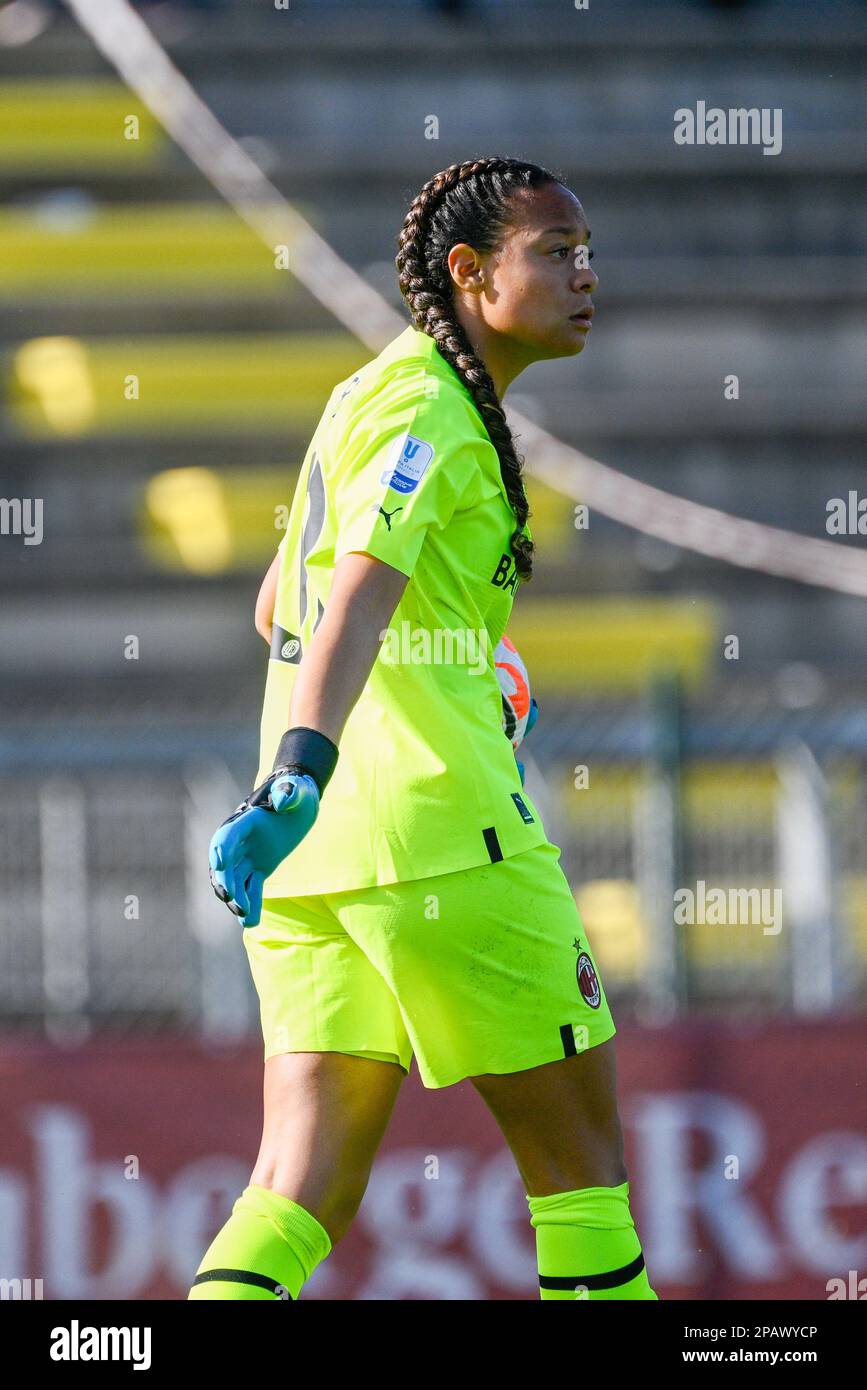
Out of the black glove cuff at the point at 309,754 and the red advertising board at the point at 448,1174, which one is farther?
the red advertising board at the point at 448,1174

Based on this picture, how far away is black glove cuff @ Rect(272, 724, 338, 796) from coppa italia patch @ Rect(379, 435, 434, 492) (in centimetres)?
30

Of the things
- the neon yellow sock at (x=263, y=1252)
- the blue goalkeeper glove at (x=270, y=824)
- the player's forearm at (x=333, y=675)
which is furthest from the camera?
the neon yellow sock at (x=263, y=1252)

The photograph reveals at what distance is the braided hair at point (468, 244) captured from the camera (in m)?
2.30

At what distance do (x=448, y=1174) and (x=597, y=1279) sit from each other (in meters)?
2.02

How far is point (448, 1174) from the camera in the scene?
424cm

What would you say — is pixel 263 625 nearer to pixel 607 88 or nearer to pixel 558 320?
pixel 558 320

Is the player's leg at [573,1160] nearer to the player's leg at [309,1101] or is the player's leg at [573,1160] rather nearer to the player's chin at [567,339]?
the player's leg at [309,1101]

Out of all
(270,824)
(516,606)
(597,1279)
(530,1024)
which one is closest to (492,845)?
(530,1024)

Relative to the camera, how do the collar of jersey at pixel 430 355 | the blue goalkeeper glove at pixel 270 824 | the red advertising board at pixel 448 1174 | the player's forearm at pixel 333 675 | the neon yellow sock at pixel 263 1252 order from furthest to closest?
the red advertising board at pixel 448 1174 < the collar of jersey at pixel 430 355 < the neon yellow sock at pixel 263 1252 < the player's forearm at pixel 333 675 < the blue goalkeeper glove at pixel 270 824

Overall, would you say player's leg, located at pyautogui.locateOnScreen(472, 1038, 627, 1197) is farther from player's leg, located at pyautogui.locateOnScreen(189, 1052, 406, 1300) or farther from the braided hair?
the braided hair

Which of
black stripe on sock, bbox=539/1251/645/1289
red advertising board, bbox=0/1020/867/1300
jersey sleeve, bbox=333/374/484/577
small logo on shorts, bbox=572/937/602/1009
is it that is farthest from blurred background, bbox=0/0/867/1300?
jersey sleeve, bbox=333/374/484/577

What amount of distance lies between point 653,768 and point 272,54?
17.3 ft

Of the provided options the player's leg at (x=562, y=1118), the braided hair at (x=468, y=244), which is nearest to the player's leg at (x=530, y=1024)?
the player's leg at (x=562, y=1118)
